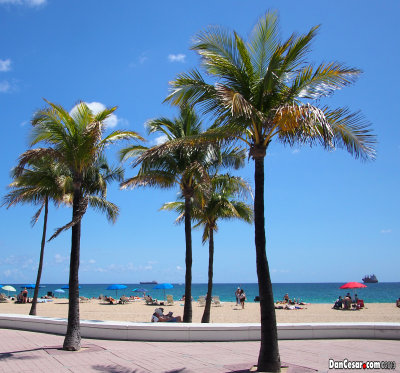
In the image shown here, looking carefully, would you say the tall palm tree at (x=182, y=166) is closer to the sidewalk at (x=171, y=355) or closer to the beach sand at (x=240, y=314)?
the sidewalk at (x=171, y=355)

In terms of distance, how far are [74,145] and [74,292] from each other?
11.6ft

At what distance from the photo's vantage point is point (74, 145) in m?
9.82

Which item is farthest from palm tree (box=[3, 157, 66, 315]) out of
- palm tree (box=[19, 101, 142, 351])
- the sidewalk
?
the sidewalk

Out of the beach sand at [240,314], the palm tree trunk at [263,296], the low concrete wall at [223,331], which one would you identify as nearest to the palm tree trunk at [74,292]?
the low concrete wall at [223,331]

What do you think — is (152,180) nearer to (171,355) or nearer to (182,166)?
(182,166)

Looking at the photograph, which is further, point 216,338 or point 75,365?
point 216,338

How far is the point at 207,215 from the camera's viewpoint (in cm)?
1733

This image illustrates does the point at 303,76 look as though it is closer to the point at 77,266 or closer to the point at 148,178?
the point at 77,266

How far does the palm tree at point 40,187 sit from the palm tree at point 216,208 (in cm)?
490

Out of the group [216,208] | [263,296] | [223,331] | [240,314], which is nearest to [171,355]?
[223,331]

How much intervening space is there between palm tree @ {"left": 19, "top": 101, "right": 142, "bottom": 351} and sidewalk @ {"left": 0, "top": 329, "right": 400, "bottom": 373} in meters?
1.14

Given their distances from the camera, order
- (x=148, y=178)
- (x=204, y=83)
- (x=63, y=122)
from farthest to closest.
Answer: (x=148, y=178) → (x=63, y=122) → (x=204, y=83)

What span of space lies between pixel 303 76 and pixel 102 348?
740cm

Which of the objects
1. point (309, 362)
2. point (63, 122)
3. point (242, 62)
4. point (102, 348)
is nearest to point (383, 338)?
point (309, 362)
